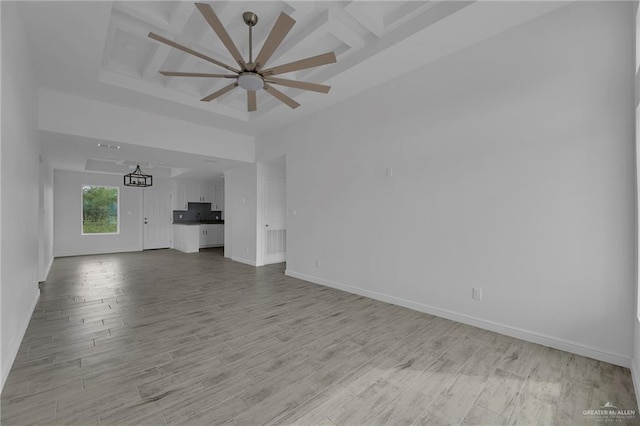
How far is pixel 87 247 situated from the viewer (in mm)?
8633

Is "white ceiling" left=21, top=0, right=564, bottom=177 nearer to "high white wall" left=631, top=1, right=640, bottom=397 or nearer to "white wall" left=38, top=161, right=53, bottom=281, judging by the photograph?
"high white wall" left=631, top=1, right=640, bottom=397

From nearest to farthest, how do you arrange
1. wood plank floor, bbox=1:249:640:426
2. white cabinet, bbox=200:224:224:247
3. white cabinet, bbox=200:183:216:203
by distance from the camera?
wood plank floor, bbox=1:249:640:426 → white cabinet, bbox=200:224:224:247 → white cabinet, bbox=200:183:216:203

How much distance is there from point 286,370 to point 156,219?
9.37 meters

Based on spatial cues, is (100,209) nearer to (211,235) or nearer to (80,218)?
(80,218)

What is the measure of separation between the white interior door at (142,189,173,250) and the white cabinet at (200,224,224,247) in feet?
3.95

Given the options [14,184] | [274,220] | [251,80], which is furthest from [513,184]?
[274,220]

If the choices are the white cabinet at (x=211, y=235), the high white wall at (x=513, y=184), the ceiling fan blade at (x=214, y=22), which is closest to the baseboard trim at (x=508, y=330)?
the high white wall at (x=513, y=184)

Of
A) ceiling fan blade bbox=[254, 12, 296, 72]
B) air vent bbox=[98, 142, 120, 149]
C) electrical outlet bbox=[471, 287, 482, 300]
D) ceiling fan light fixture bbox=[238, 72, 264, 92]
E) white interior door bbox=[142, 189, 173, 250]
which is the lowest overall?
electrical outlet bbox=[471, 287, 482, 300]

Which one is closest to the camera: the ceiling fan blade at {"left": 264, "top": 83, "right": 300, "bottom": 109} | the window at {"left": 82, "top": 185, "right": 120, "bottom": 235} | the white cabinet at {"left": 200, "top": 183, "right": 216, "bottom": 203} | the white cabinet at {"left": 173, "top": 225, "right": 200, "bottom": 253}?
the ceiling fan blade at {"left": 264, "top": 83, "right": 300, "bottom": 109}

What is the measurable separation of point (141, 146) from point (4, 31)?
124 inches

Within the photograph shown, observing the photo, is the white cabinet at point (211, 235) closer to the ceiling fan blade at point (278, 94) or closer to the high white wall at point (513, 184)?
the high white wall at point (513, 184)

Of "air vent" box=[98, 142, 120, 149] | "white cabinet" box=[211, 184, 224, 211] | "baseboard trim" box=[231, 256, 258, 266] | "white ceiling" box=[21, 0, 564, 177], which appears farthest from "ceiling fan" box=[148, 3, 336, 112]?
"white cabinet" box=[211, 184, 224, 211]

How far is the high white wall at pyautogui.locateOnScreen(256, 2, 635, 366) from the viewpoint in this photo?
241 centimetres

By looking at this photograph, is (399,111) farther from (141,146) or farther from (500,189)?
(141,146)
